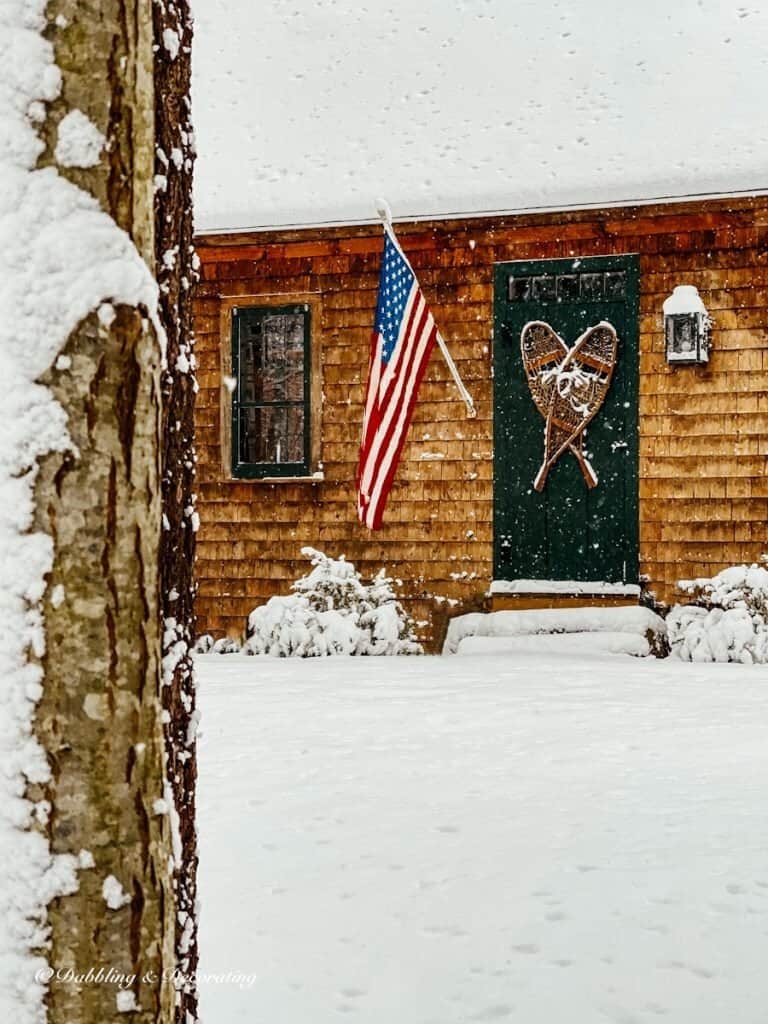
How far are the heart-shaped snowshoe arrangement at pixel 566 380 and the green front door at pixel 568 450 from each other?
5 cm

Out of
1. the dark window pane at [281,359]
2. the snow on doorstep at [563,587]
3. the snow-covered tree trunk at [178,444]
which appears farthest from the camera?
the dark window pane at [281,359]

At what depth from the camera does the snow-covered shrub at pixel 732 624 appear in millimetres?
8953

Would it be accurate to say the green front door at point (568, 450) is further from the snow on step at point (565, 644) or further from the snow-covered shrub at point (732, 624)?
the snow-covered shrub at point (732, 624)

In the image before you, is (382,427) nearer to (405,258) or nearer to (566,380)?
(405,258)

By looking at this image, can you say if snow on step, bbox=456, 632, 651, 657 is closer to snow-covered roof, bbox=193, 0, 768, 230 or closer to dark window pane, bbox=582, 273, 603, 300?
dark window pane, bbox=582, 273, 603, 300

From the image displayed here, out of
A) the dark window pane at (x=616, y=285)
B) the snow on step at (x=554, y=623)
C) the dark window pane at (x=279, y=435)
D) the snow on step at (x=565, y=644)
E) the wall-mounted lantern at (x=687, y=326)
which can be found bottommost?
the snow on step at (x=565, y=644)

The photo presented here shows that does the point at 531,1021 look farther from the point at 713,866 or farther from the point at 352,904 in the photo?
the point at 713,866

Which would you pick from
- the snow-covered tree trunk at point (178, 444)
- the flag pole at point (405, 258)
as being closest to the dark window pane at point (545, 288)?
the flag pole at point (405, 258)

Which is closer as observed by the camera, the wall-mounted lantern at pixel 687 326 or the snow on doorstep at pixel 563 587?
the wall-mounted lantern at pixel 687 326

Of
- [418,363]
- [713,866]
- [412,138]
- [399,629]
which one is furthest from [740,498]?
[713,866]

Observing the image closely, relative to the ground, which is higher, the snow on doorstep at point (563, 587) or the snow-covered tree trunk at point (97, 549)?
the snow-covered tree trunk at point (97, 549)

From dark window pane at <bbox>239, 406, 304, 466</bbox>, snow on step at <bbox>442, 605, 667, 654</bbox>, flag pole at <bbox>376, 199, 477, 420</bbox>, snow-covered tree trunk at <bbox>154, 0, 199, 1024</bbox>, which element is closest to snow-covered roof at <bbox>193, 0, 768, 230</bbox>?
flag pole at <bbox>376, 199, 477, 420</bbox>

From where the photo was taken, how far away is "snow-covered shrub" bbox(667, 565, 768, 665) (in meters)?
8.95

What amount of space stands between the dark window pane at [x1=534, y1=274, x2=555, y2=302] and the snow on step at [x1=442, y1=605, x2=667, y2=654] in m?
2.65
